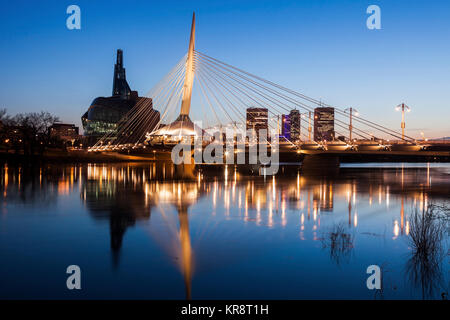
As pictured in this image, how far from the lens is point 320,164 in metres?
67.9

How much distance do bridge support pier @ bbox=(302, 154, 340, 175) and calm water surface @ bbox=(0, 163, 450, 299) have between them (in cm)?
3831

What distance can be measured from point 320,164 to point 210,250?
182 feet

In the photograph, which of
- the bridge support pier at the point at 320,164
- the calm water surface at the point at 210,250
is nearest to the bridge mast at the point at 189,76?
the bridge support pier at the point at 320,164

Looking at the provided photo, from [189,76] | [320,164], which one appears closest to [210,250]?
[189,76]

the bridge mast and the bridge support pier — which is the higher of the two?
the bridge mast

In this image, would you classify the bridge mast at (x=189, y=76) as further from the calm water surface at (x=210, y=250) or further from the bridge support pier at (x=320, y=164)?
the calm water surface at (x=210, y=250)

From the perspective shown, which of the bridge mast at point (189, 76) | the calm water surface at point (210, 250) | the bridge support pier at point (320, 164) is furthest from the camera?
the bridge support pier at point (320, 164)

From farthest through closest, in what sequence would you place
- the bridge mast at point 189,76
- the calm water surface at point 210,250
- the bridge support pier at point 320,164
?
1. the bridge support pier at point 320,164
2. the bridge mast at point 189,76
3. the calm water surface at point 210,250

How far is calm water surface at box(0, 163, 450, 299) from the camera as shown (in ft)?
35.1

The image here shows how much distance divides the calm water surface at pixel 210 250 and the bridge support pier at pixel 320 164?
38.3 meters

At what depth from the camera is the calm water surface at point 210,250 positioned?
1070cm

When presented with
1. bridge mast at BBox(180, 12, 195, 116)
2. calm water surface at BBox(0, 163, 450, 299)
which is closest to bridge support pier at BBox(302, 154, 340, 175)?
bridge mast at BBox(180, 12, 195, 116)

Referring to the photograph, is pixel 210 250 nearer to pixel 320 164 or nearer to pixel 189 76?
pixel 189 76

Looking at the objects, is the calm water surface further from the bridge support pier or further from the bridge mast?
the bridge support pier
